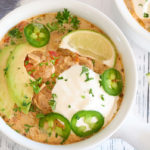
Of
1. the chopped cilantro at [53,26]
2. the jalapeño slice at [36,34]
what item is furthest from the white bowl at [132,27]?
the jalapeño slice at [36,34]

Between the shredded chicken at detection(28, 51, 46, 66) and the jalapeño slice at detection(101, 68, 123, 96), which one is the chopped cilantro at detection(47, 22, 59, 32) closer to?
the shredded chicken at detection(28, 51, 46, 66)

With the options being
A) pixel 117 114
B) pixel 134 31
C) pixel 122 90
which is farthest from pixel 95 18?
pixel 117 114

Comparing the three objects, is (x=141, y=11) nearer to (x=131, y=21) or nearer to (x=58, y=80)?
(x=131, y=21)

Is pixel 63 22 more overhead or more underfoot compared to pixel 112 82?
more overhead

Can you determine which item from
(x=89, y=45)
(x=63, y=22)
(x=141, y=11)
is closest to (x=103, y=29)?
(x=89, y=45)

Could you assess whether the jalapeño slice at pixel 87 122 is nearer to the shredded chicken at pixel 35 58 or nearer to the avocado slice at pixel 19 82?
the avocado slice at pixel 19 82
